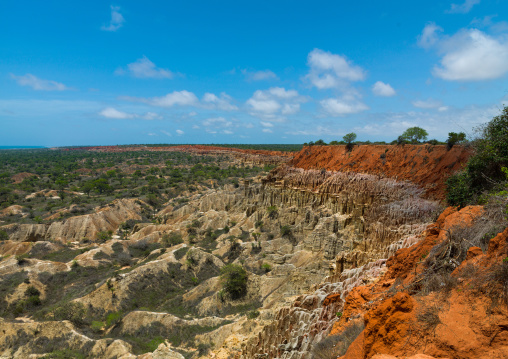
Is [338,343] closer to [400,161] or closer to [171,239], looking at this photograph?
[400,161]

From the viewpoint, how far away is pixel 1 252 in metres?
34.0

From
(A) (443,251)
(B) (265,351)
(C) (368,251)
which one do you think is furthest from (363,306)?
(C) (368,251)

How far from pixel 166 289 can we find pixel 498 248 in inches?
1050

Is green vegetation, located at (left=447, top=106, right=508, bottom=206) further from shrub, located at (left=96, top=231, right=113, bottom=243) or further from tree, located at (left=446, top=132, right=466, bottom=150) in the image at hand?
shrub, located at (left=96, top=231, right=113, bottom=243)

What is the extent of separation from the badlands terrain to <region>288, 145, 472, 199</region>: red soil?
0.67 feet

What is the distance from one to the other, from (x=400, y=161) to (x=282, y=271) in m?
21.4

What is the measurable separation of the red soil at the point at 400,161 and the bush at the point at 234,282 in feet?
63.7

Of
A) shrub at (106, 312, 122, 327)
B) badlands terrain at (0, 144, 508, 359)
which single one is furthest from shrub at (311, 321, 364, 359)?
A: shrub at (106, 312, 122, 327)

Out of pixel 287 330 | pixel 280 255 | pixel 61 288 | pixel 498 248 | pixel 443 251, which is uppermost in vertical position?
pixel 498 248

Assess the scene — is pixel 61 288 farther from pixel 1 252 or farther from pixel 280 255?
pixel 280 255

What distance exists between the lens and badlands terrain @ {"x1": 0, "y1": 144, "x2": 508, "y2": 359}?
6.73 m

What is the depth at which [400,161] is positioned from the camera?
33.0 metres

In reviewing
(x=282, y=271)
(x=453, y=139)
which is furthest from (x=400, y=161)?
(x=282, y=271)

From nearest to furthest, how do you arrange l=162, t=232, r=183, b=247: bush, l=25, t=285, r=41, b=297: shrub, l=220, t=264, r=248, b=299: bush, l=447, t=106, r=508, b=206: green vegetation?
1. l=447, t=106, r=508, b=206: green vegetation
2. l=220, t=264, r=248, b=299: bush
3. l=25, t=285, r=41, b=297: shrub
4. l=162, t=232, r=183, b=247: bush
